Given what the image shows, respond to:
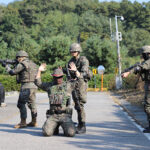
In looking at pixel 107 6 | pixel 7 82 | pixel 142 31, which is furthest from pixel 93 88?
pixel 107 6

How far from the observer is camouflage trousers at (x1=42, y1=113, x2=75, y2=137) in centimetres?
862

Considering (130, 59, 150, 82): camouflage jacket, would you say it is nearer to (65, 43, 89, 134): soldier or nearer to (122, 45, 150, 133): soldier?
(122, 45, 150, 133): soldier

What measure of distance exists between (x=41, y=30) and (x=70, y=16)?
26.8 metres

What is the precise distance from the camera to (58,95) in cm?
897

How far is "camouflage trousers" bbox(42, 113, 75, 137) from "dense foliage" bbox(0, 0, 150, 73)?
51203 millimetres

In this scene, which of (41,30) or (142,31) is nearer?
(41,30)

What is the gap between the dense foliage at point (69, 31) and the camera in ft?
202

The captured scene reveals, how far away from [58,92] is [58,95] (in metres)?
0.07

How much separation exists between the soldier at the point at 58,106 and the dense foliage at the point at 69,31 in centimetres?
5101

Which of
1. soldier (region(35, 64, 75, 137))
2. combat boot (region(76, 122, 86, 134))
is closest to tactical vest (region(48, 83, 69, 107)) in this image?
soldier (region(35, 64, 75, 137))

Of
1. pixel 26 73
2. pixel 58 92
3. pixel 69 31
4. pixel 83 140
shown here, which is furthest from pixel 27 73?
pixel 69 31

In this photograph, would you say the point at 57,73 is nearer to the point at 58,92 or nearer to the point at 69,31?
the point at 58,92

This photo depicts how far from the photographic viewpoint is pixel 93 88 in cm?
4828

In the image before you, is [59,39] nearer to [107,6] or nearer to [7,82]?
[7,82]
